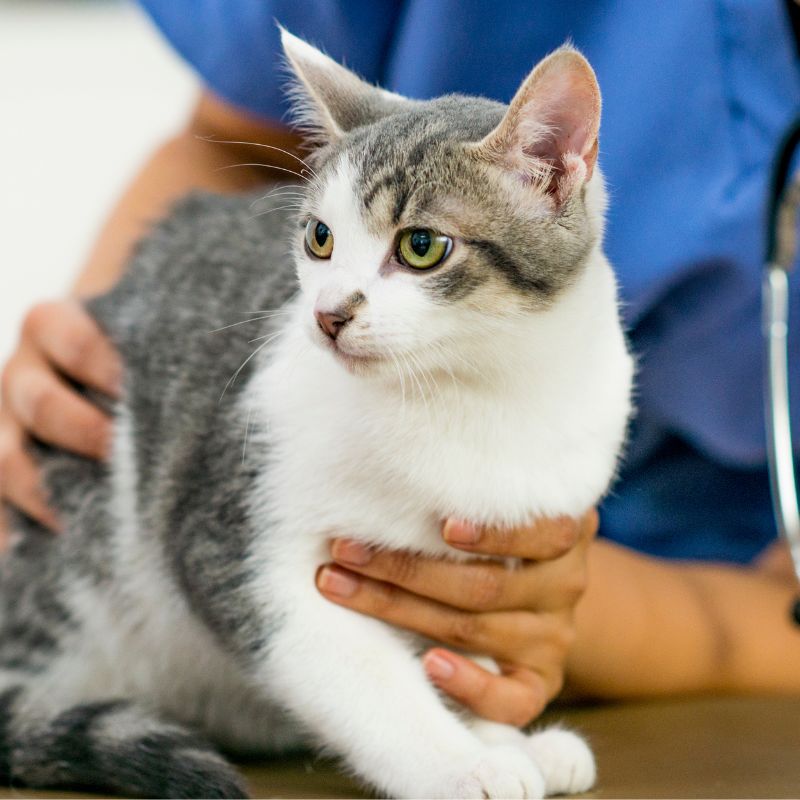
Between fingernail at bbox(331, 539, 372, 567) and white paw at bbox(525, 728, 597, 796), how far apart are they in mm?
220

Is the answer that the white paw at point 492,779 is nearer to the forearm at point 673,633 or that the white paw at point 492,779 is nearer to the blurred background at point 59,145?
the forearm at point 673,633

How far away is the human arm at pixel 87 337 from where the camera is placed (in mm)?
1265

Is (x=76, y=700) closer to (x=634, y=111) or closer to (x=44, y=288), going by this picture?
(x=634, y=111)

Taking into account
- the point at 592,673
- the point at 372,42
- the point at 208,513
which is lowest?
the point at 592,673

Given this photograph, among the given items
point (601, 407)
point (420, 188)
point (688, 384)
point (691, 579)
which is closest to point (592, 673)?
point (691, 579)

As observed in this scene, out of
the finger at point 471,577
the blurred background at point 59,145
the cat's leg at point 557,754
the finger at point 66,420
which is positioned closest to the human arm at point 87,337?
the finger at point 66,420

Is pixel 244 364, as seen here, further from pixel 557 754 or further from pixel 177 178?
pixel 177 178

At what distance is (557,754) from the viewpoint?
935 mm

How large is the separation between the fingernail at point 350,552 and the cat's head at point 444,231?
184 mm

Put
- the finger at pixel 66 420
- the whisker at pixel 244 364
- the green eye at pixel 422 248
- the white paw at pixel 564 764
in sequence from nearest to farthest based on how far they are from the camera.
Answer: the green eye at pixel 422 248 → the white paw at pixel 564 764 → the whisker at pixel 244 364 → the finger at pixel 66 420

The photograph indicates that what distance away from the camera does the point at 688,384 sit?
143cm

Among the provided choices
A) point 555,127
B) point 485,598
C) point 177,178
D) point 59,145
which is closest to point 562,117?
point 555,127

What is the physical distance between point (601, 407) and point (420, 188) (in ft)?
0.86

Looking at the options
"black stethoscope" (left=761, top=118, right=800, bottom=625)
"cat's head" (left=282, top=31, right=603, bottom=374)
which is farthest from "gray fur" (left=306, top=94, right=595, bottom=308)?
"black stethoscope" (left=761, top=118, right=800, bottom=625)
